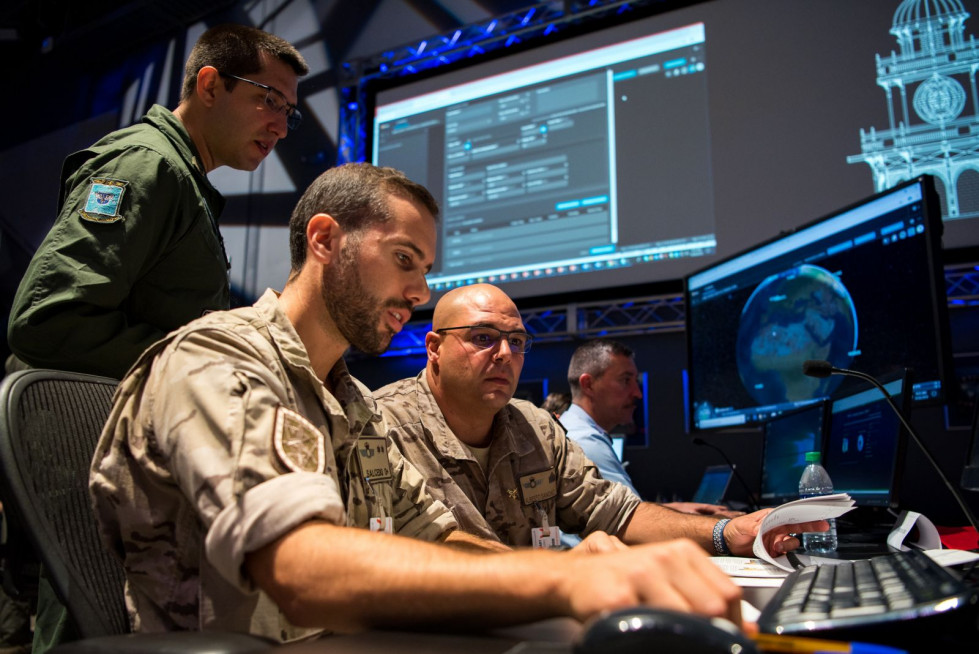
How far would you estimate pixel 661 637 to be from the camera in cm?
42

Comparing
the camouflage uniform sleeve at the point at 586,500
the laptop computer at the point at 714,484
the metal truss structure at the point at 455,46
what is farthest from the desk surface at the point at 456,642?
the metal truss structure at the point at 455,46

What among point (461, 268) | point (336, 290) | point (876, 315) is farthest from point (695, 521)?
point (461, 268)

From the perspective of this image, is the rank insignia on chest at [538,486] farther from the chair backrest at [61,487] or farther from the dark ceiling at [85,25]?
the dark ceiling at [85,25]

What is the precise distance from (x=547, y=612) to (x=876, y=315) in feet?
5.56

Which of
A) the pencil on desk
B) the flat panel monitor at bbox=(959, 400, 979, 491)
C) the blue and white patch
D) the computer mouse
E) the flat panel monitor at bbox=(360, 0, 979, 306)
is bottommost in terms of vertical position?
the pencil on desk

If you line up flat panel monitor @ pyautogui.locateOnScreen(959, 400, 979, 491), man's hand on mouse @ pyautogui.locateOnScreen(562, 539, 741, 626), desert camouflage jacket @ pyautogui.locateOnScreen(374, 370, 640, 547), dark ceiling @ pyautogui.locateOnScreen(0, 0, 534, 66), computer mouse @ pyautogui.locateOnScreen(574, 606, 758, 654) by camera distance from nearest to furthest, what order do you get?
1. computer mouse @ pyautogui.locateOnScreen(574, 606, 758, 654)
2. man's hand on mouse @ pyautogui.locateOnScreen(562, 539, 741, 626)
3. flat panel monitor @ pyautogui.locateOnScreen(959, 400, 979, 491)
4. desert camouflage jacket @ pyautogui.locateOnScreen(374, 370, 640, 547)
5. dark ceiling @ pyautogui.locateOnScreen(0, 0, 534, 66)

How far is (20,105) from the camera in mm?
5852

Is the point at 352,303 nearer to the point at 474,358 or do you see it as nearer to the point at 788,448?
the point at 474,358

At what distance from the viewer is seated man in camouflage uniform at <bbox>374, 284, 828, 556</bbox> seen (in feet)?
6.10

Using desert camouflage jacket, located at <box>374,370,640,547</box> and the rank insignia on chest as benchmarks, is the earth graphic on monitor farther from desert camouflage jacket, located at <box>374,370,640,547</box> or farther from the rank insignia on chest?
the rank insignia on chest

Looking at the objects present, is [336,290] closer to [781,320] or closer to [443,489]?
[443,489]

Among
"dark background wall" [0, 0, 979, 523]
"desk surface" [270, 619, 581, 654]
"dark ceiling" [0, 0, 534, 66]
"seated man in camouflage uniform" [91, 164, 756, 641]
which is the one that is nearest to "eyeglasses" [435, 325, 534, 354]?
"seated man in camouflage uniform" [91, 164, 756, 641]

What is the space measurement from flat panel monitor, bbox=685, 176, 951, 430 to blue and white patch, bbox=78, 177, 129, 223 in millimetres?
1793

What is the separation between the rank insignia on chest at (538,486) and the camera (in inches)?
76.9
